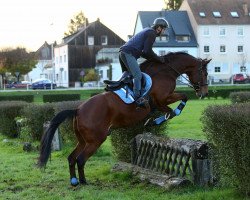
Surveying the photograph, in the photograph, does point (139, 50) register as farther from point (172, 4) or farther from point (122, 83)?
point (172, 4)

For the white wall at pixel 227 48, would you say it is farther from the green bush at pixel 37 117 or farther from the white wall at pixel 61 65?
the green bush at pixel 37 117

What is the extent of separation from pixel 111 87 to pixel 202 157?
220 centimetres

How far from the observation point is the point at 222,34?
267 feet

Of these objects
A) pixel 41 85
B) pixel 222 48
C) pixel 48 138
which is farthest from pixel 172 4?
pixel 48 138

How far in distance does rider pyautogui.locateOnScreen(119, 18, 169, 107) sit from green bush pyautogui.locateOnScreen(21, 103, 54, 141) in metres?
7.11

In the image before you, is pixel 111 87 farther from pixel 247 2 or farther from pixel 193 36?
pixel 247 2

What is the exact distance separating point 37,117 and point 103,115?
25.7 feet

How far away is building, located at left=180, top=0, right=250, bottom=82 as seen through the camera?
79875 millimetres

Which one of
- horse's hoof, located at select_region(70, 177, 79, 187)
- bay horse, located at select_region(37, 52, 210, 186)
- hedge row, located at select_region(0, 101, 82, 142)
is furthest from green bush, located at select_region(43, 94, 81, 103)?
horse's hoof, located at select_region(70, 177, 79, 187)

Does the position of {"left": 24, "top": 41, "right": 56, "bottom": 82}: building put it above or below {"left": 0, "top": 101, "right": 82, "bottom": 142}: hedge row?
above

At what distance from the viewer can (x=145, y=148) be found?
1065cm

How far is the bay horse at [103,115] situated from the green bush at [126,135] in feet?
4.63

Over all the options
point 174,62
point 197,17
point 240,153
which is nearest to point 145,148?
point 174,62

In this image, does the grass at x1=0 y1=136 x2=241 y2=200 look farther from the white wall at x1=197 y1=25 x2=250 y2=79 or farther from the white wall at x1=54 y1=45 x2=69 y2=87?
the white wall at x1=54 y1=45 x2=69 y2=87
